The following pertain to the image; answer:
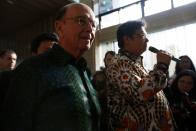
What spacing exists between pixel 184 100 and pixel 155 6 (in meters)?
3.09

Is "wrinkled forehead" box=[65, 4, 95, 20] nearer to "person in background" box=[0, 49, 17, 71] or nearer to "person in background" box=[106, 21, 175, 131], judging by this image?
"person in background" box=[106, 21, 175, 131]

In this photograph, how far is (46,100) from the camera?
3.53 ft

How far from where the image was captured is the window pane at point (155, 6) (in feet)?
16.4

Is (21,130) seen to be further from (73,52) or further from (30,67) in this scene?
(73,52)

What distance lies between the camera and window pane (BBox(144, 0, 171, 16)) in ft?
16.4

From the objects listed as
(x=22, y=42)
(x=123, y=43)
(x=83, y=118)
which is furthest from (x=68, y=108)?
(x=22, y=42)

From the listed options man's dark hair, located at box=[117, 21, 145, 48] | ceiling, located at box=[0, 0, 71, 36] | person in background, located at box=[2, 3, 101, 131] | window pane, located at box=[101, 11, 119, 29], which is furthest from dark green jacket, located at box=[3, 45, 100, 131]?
window pane, located at box=[101, 11, 119, 29]

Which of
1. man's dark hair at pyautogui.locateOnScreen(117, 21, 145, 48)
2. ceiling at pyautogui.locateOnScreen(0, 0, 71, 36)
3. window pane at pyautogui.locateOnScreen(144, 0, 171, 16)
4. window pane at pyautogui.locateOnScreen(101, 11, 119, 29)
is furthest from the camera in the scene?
window pane at pyautogui.locateOnScreen(101, 11, 119, 29)

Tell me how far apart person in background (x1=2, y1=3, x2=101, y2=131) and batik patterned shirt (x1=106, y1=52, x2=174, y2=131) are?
0.60 ft

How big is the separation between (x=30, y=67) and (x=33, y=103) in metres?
0.15

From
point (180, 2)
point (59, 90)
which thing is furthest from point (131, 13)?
point (59, 90)

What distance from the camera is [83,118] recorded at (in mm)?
1122

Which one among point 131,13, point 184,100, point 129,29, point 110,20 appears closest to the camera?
point 129,29

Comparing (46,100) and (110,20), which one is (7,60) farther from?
(110,20)
